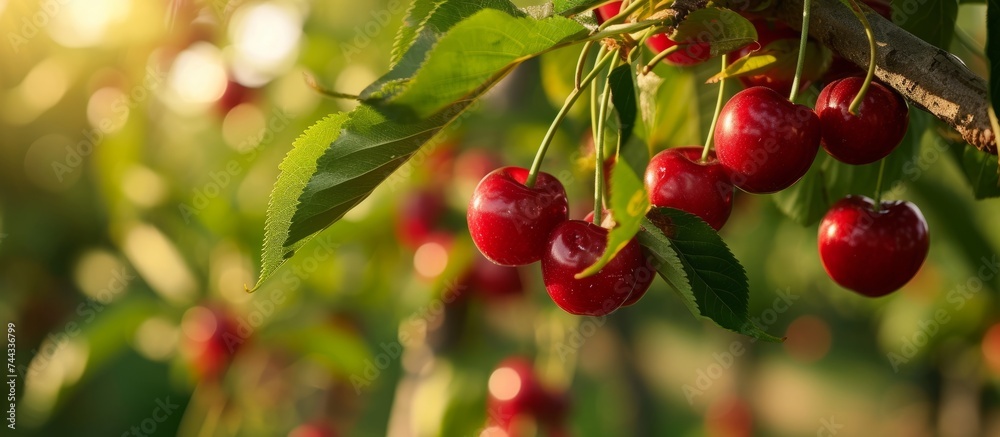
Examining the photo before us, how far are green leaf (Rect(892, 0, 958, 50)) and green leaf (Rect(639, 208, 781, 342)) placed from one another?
35 cm

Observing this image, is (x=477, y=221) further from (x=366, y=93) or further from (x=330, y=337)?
(x=330, y=337)

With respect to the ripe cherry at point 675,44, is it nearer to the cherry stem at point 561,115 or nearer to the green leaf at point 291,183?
the cherry stem at point 561,115

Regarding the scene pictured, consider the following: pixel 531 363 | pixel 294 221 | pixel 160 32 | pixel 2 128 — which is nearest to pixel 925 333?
pixel 531 363

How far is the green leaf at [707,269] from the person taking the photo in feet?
1.98

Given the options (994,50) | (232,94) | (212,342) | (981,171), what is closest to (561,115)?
(994,50)

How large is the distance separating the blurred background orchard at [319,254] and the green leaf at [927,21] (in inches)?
10.9

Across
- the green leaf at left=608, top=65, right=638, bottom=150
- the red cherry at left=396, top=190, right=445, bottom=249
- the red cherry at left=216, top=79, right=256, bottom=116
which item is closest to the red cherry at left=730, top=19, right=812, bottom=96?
the green leaf at left=608, top=65, right=638, bottom=150

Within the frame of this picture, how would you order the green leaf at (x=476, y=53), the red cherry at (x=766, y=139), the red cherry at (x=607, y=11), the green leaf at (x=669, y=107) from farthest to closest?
the green leaf at (x=669, y=107) → the red cherry at (x=607, y=11) → the red cherry at (x=766, y=139) → the green leaf at (x=476, y=53)

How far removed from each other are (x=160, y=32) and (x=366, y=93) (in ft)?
6.47

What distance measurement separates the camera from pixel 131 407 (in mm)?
2521

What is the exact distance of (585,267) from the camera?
616 millimetres

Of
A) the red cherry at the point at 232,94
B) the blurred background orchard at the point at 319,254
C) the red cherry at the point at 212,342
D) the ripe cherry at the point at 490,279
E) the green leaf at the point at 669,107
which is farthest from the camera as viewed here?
the red cherry at the point at 232,94

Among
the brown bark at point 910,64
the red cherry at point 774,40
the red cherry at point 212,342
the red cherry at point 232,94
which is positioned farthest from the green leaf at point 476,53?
the red cherry at point 232,94

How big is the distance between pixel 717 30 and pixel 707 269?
0.17 m
